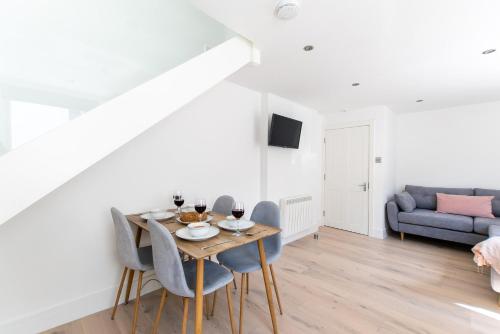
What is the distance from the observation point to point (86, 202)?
190cm

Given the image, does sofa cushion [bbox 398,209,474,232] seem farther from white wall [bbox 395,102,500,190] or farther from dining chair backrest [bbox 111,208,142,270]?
dining chair backrest [bbox 111,208,142,270]

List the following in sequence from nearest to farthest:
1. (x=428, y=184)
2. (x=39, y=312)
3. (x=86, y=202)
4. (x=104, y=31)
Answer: (x=104, y=31) < (x=39, y=312) < (x=86, y=202) < (x=428, y=184)

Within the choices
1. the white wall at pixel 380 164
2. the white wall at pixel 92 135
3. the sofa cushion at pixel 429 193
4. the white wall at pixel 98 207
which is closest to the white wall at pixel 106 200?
the white wall at pixel 98 207

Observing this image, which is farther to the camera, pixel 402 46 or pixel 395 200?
pixel 395 200

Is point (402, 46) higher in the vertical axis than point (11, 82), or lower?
higher

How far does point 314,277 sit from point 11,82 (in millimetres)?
3013

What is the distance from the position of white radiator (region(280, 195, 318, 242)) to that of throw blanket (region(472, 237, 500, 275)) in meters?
1.98

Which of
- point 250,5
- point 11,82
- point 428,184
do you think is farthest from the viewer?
point 428,184

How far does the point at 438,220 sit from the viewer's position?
3.39 meters

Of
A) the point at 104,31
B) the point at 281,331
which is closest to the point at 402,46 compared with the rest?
the point at 104,31

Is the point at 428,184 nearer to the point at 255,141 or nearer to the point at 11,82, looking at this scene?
the point at 255,141

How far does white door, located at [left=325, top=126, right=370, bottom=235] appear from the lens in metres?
4.09

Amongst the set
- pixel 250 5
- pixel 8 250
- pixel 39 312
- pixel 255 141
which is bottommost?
pixel 39 312

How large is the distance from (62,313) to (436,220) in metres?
4.65
